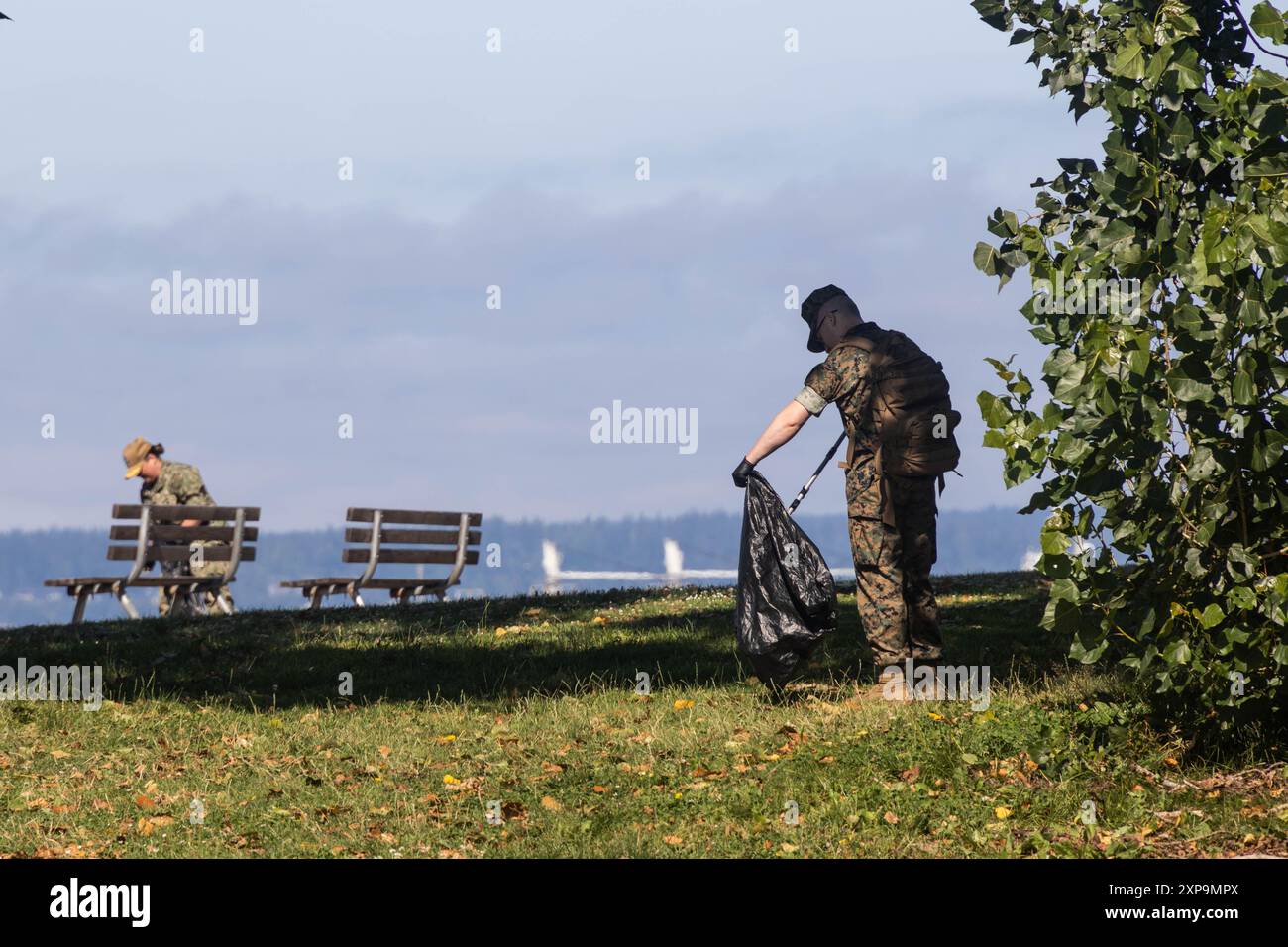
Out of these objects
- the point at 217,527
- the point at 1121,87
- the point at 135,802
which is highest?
the point at 1121,87

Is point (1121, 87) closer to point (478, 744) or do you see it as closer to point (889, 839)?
point (889, 839)

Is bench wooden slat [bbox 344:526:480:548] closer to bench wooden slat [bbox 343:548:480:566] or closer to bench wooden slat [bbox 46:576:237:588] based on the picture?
bench wooden slat [bbox 343:548:480:566]

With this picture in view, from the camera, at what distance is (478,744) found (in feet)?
29.1

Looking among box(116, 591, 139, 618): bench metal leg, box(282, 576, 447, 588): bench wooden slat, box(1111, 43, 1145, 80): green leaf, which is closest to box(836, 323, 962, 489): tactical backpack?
box(1111, 43, 1145, 80): green leaf

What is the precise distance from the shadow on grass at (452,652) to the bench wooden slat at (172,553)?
221 centimetres

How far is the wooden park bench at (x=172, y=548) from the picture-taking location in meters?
17.0

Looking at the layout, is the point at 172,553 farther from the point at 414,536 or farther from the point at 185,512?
the point at 414,536

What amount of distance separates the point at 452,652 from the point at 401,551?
6953 millimetres

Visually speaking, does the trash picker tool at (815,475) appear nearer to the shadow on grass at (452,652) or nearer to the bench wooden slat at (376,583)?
the shadow on grass at (452,652)

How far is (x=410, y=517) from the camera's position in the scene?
1902 centimetres

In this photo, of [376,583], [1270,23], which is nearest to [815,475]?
[1270,23]

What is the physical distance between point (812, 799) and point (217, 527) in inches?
467

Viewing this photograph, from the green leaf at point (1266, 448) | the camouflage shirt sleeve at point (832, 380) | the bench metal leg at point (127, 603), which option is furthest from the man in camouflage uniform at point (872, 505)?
the bench metal leg at point (127, 603)
